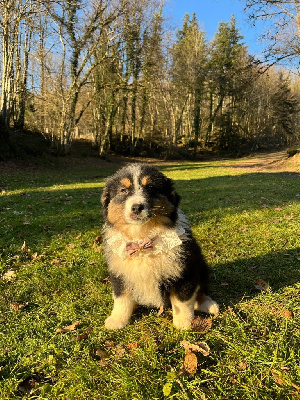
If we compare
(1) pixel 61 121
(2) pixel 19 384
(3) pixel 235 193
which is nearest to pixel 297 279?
(2) pixel 19 384

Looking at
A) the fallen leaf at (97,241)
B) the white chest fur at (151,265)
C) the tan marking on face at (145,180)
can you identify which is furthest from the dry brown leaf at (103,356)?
the fallen leaf at (97,241)

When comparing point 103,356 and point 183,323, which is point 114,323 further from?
point 183,323

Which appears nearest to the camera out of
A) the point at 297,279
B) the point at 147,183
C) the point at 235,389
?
the point at 235,389

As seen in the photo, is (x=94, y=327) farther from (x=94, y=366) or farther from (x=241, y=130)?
(x=241, y=130)

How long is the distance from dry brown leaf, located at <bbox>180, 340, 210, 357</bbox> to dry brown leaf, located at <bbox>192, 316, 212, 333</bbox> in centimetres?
24

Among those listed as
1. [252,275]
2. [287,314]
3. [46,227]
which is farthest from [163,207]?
[46,227]

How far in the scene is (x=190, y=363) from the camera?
2.68 metres

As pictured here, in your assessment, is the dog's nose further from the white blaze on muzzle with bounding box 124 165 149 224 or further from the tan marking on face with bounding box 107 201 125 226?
the tan marking on face with bounding box 107 201 125 226

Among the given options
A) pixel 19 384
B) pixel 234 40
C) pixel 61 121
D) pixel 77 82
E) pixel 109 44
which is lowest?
pixel 19 384

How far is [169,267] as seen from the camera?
3.12 m

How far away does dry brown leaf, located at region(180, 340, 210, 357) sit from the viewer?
2824 millimetres

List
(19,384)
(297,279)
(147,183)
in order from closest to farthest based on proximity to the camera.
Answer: (19,384)
(147,183)
(297,279)

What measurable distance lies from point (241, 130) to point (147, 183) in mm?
53285

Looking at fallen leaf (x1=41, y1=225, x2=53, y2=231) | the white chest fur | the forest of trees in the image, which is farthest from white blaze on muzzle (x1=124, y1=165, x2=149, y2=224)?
the forest of trees
